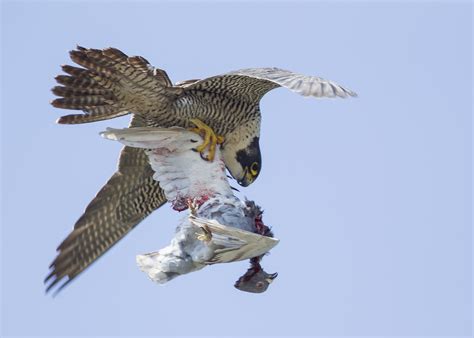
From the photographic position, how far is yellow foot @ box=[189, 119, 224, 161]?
445 inches

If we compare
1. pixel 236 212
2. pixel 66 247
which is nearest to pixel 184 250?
pixel 236 212

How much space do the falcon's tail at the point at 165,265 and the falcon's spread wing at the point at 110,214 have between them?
64.3 inches

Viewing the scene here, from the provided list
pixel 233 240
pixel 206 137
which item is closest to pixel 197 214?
pixel 233 240

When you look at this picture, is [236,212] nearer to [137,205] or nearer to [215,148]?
[215,148]

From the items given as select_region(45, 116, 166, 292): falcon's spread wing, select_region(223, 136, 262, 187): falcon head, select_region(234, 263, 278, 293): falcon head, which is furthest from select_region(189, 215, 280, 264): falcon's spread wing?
select_region(45, 116, 166, 292): falcon's spread wing

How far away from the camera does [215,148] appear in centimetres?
1141

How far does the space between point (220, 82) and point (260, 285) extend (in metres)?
1.86

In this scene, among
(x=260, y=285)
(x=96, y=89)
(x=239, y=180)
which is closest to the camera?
(x=260, y=285)

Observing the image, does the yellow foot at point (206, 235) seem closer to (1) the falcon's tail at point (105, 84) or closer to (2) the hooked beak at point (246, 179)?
(1) the falcon's tail at point (105, 84)

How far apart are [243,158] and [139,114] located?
1.06 m

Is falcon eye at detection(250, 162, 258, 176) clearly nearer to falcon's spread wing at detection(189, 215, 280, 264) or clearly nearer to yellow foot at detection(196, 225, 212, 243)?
falcon's spread wing at detection(189, 215, 280, 264)

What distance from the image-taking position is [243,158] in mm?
11805

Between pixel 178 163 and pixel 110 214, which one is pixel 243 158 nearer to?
pixel 178 163

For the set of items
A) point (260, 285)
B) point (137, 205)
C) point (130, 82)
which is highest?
point (130, 82)
